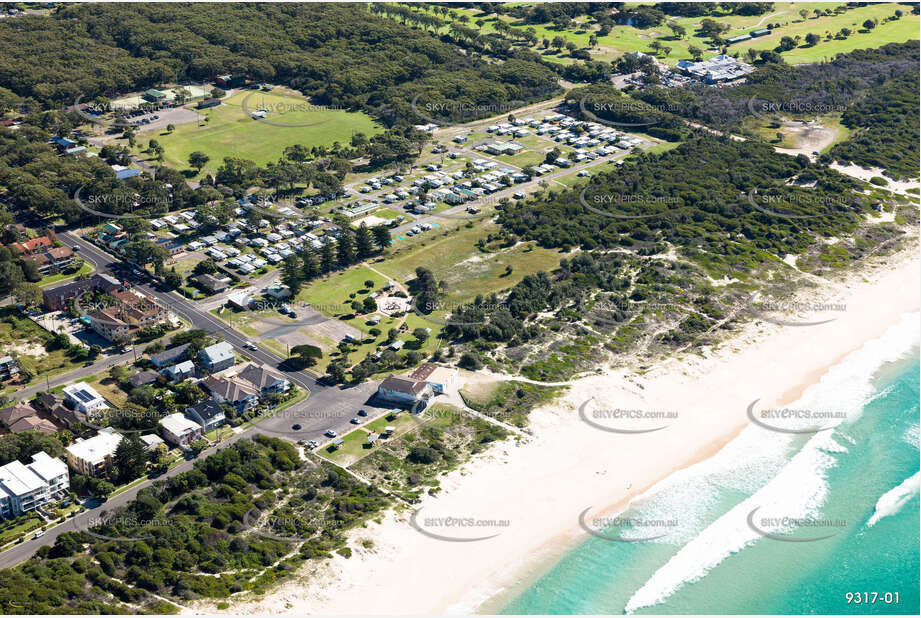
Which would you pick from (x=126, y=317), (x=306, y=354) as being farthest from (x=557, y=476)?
(x=126, y=317)

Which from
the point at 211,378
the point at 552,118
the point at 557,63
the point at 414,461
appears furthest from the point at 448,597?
the point at 557,63

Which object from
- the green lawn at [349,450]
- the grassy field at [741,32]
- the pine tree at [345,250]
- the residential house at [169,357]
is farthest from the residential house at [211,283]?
the grassy field at [741,32]

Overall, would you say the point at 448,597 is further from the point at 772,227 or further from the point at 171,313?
the point at 772,227

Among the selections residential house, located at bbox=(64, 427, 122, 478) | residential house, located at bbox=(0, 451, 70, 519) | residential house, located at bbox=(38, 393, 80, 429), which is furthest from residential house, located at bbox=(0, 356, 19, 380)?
residential house, located at bbox=(0, 451, 70, 519)

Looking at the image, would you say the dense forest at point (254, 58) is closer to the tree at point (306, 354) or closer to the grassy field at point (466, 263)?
the grassy field at point (466, 263)

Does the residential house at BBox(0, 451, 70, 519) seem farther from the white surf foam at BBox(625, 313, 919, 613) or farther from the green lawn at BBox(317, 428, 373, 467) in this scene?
the white surf foam at BBox(625, 313, 919, 613)

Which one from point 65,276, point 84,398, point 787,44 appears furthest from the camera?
point 787,44

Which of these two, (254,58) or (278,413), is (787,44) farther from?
(278,413)
